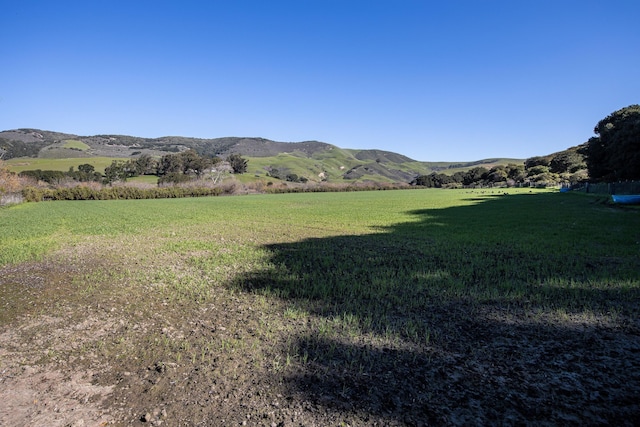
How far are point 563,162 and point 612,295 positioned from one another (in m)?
110

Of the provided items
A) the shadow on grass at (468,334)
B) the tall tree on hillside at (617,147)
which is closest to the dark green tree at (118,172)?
the shadow on grass at (468,334)

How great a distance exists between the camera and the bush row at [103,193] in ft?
189

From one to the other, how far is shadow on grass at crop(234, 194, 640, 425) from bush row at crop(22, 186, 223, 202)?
67842mm

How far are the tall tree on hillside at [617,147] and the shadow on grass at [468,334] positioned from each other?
1436 inches

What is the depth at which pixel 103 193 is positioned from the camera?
217 ft

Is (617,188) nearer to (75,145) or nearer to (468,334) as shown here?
(468,334)

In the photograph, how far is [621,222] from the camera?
16562mm

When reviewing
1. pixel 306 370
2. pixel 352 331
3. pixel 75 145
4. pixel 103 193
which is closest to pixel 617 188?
pixel 352 331

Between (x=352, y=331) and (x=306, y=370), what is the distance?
3.98 ft

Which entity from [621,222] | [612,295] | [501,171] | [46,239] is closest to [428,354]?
[612,295]

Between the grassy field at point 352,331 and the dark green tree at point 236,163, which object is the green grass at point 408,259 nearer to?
the grassy field at point 352,331

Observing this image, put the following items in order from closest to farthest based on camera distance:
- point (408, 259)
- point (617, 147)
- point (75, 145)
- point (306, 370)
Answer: point (306, 370) → point (408, 259) → point (617, 147) → point (75, 145)

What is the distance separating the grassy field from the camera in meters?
3.30

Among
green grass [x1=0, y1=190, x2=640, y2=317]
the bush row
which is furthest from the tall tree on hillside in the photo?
the bush row
